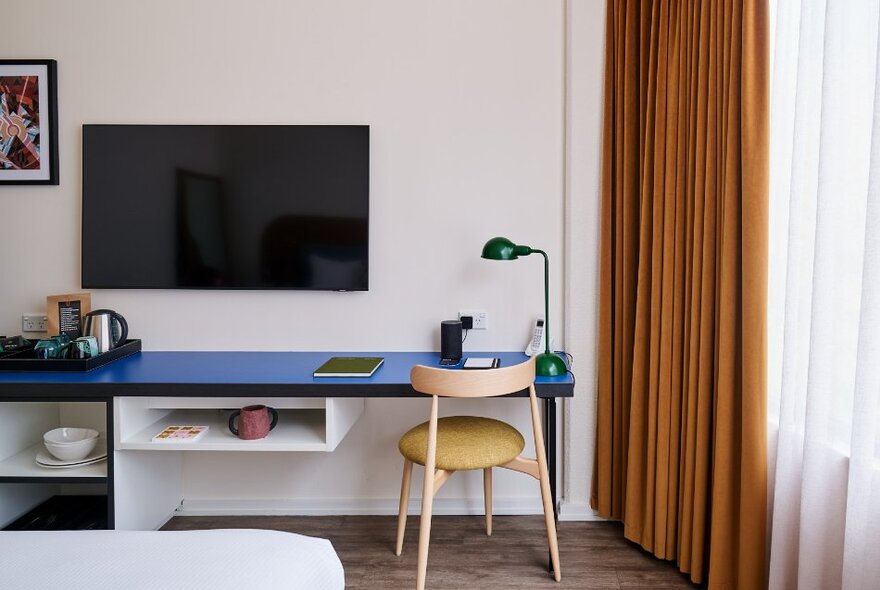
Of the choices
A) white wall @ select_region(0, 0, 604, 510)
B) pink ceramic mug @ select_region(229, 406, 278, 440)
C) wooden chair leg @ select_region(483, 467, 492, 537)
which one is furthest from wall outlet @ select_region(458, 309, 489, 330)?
pink ceramic mug @ select_region(229, 406, 278, 440)

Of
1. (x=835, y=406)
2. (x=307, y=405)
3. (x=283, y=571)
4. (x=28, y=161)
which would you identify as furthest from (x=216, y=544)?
(x=28, y=161)

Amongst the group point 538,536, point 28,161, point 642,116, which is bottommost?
point 538,536

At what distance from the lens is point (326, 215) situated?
2553 millimetres

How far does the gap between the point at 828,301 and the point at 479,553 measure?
1.53 metres

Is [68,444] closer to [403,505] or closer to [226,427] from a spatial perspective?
[226,427]

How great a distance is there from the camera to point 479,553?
7.49ft

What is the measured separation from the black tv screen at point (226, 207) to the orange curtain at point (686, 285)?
1120 mm

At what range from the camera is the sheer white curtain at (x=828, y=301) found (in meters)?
1.36

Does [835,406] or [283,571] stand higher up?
[835,406]

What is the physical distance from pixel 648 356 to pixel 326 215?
4.82 ft

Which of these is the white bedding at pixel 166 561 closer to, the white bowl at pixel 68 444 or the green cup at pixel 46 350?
the white bowl at pixel 68 444

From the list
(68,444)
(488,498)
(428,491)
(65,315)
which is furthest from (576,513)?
(65,315)

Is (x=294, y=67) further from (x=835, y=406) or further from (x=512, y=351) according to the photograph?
(x=835, y=406)

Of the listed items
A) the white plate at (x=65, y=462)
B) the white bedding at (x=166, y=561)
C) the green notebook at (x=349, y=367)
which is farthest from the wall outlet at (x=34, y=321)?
the white bedding at (x=166, y=561)
